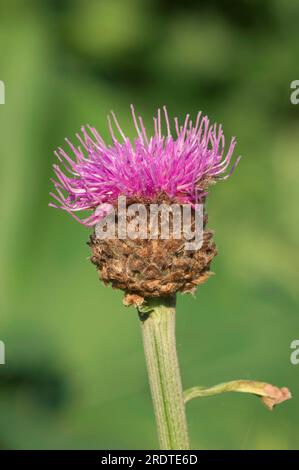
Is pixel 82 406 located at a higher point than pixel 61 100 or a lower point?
lower

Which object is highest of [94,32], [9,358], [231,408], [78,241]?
[94,32]

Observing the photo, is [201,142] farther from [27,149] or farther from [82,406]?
[27,149]

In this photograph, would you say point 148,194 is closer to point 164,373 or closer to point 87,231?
point 164,373

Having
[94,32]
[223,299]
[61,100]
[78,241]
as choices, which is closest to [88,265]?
[78,241]
